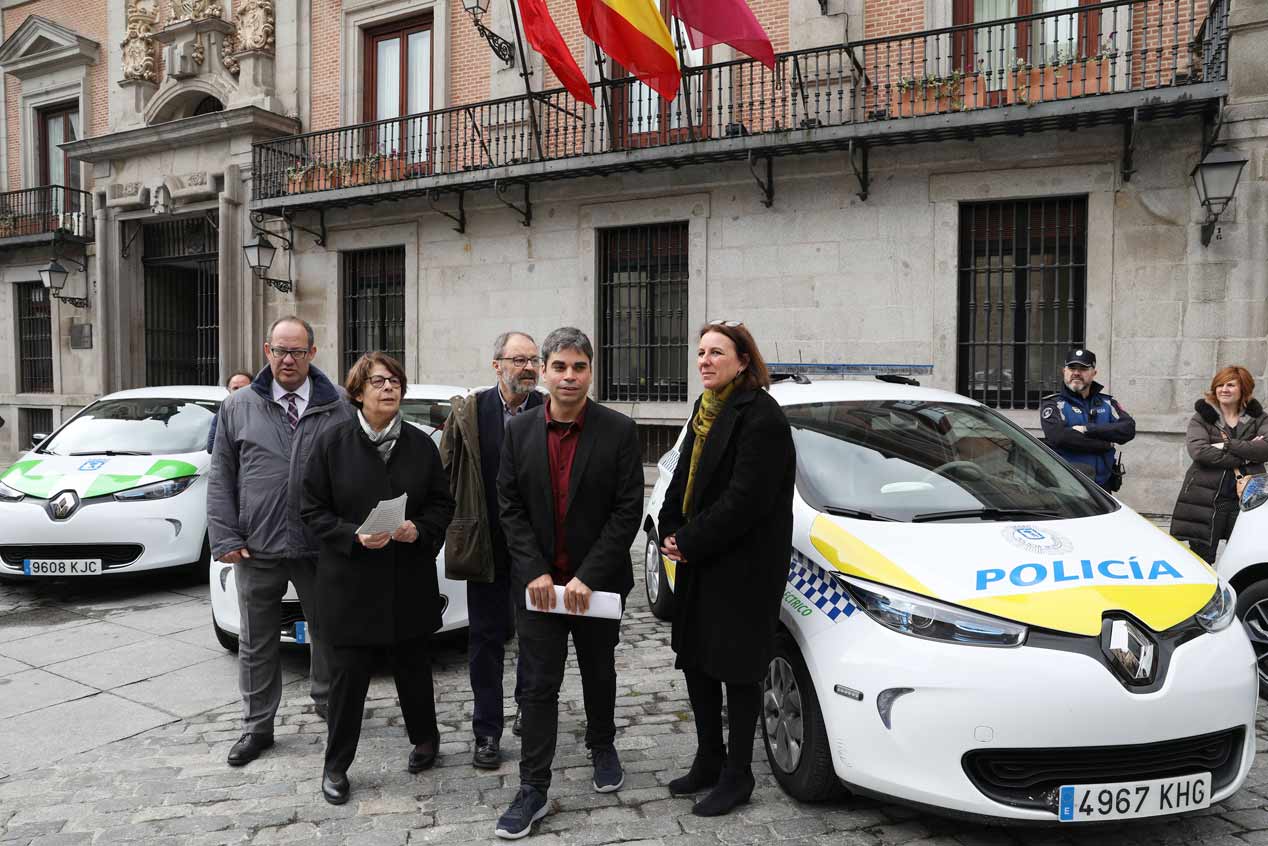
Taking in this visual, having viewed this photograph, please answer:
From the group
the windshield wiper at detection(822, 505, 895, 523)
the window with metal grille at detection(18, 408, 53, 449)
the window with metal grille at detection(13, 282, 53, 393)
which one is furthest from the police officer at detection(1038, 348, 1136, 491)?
the window with metal grille at detection(18, 408, 53, 449)

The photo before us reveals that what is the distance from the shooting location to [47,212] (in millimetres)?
20062

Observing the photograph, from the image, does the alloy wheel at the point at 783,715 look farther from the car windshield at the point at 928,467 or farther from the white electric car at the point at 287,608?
the white electric car at the point at 287,608

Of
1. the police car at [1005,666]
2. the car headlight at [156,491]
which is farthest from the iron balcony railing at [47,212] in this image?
the police car at [1005,666]

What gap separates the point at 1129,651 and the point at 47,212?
2265 cm

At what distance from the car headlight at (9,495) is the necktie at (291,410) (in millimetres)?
4305

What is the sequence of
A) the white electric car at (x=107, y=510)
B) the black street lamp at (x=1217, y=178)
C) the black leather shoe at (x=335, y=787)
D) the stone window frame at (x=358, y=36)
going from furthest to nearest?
the stone window frame at (x=358, y=36)
the black street lamp at (x=1217, y=178)
the white electric car at (x=107, y=510)
the black leather shoe at (x=335, y=787)

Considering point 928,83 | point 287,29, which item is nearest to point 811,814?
point 928,83

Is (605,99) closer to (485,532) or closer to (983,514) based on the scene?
(485,532)

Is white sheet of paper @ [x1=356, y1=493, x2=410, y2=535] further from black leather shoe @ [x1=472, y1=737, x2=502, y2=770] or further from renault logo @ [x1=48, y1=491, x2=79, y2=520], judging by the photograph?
renault logo @ [x1=48, y1=491, x2=79, y2=520]

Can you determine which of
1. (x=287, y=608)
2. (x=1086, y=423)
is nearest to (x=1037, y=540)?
(x=1086, y=423)

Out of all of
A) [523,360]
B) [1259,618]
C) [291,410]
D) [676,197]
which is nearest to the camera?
[523,360]

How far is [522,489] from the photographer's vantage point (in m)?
3.69

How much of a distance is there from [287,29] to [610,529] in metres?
16.2

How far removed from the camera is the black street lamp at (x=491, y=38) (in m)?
13.9
